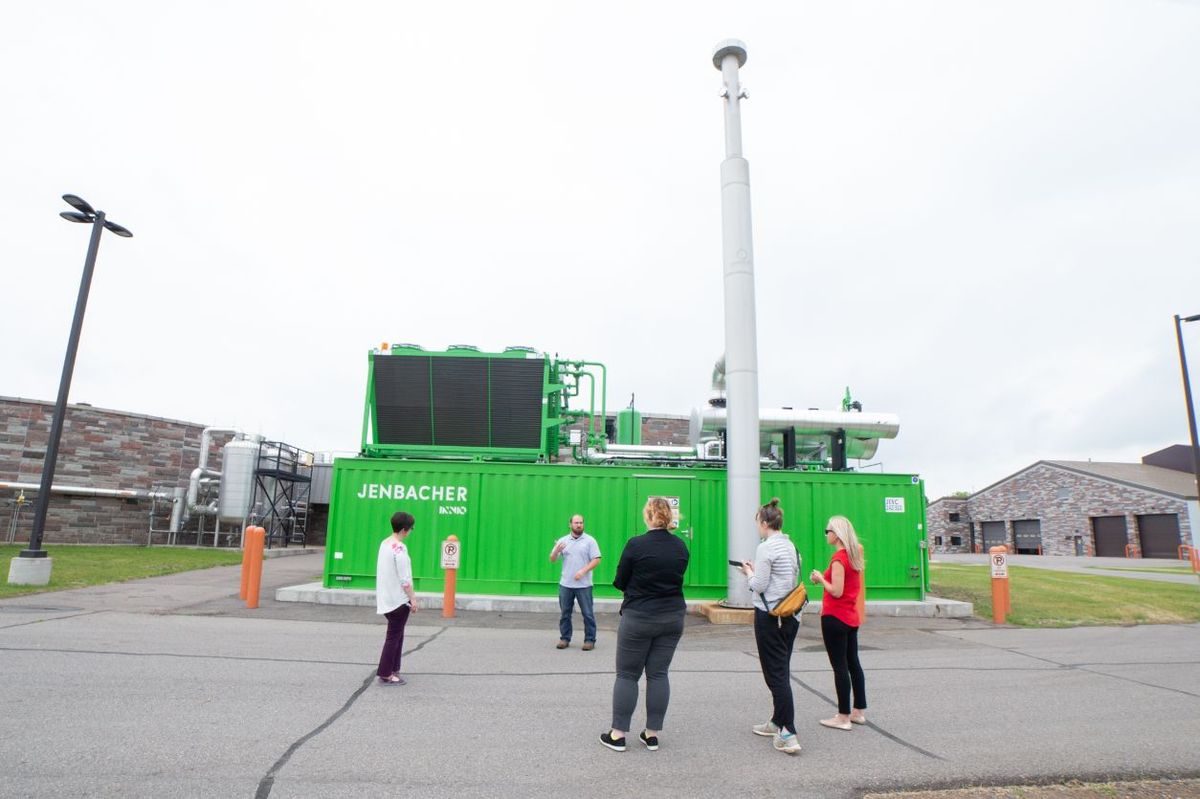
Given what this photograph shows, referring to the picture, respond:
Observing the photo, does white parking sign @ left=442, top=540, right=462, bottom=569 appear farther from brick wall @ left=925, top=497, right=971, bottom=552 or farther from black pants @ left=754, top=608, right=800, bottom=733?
brick wall @ left=925, top=497, right=971, bottom=552

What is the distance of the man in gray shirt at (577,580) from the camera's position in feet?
28.2

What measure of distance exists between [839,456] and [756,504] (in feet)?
11.9

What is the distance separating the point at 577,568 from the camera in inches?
343

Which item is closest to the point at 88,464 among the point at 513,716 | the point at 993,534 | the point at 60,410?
the point at 60,410

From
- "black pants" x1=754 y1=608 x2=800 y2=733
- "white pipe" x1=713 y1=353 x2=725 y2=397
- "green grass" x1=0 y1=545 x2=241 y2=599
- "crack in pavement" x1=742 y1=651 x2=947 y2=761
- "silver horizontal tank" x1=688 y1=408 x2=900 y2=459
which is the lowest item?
"crack in pavement" x1=742 y1=651 x2=947 y2=761

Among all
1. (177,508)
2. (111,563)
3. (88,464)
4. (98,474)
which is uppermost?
(88,464)

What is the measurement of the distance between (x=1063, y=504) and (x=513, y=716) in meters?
44.5

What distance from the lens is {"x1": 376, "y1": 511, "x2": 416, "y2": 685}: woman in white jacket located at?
6.21m

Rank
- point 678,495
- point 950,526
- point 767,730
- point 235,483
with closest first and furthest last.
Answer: point 767,730 < point 678,495 < point 235,483 < point 950,526

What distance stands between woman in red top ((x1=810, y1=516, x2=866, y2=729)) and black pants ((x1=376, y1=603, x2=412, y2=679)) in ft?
11.9

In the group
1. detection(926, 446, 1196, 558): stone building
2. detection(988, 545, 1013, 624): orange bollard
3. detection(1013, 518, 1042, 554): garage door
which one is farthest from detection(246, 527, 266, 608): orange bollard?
detection(1013, 518, 1042, 554): garage door

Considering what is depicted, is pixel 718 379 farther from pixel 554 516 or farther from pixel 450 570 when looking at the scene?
pixel 450 570

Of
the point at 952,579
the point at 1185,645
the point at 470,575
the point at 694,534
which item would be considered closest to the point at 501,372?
the point at 470,575

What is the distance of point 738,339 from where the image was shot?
11.6 metres
